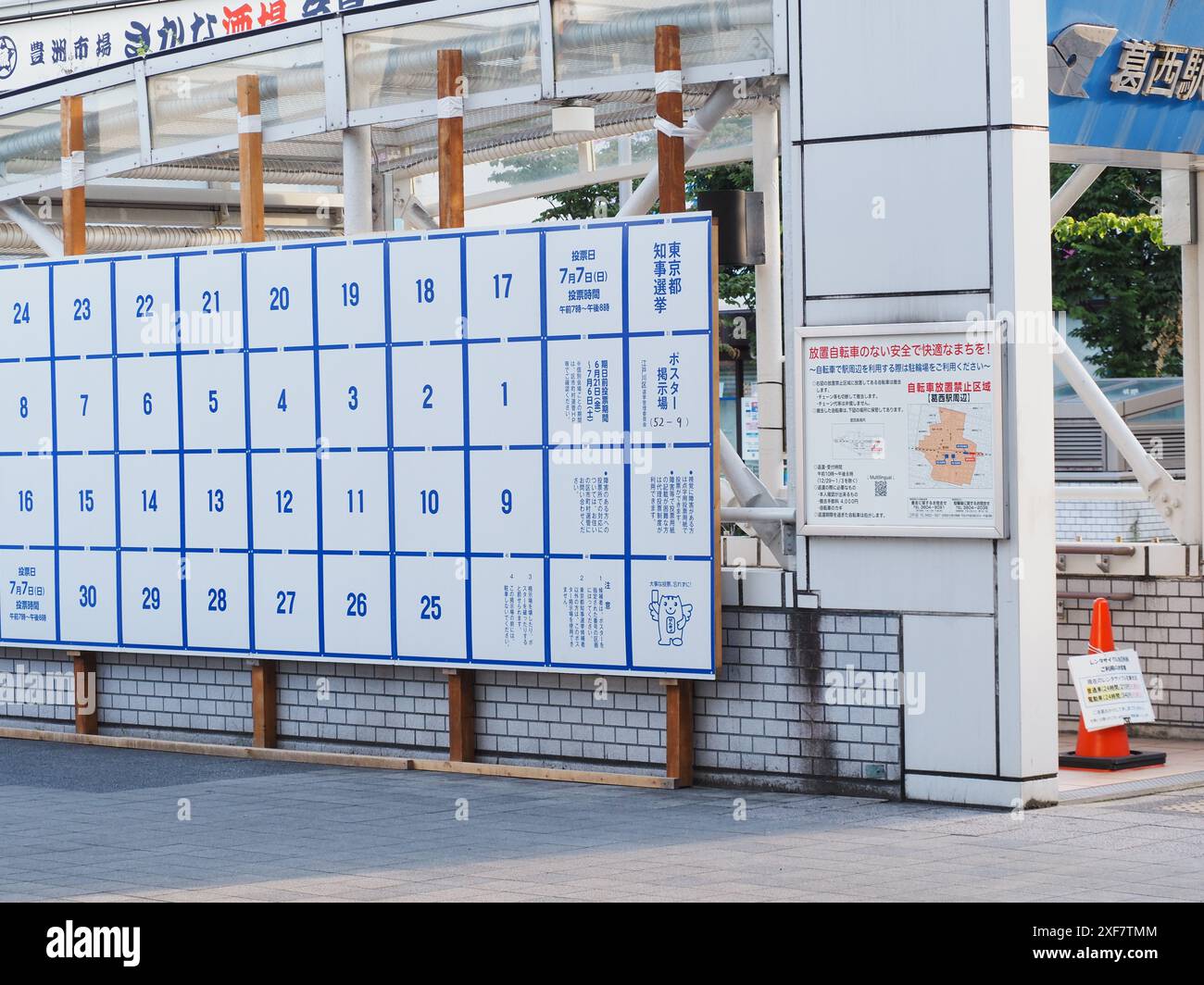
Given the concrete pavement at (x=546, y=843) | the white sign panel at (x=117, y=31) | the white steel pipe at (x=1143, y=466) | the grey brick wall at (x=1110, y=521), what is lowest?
the concrete pavement at (x=546, y=843)

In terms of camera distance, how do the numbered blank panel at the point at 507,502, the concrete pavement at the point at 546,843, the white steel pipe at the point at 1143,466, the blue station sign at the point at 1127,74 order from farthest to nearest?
the white steel pipe at the point at 1143,466 → the numbered blank panel at the point at 507,502 → the blue station sign at the point at 1127,74 → the concrete pavement at the point at 546,843

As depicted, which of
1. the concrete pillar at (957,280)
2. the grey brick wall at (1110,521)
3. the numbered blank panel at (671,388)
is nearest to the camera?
the concrete pillar at (957,280)

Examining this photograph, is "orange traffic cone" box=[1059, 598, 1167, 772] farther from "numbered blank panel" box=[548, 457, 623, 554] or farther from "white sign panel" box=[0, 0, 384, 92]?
"white sign panel" box=[0, 0, 384, 92]

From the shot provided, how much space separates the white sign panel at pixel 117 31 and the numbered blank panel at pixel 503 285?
561 inches

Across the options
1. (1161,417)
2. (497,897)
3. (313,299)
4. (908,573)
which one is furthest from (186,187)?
(1161,417)

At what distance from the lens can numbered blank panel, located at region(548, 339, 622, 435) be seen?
11.5 m

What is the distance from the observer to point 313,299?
12750mm

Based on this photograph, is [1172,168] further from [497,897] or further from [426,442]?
[497,897]

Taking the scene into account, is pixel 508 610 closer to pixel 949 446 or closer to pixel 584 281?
pixel 584 281

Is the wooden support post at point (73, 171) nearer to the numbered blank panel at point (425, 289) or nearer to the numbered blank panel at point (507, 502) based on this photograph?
the numbered blank panel at point (425, 289)

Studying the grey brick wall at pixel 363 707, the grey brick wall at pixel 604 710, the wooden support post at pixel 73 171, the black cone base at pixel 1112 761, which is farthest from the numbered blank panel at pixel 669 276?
the wooden support post at pixel 73 171

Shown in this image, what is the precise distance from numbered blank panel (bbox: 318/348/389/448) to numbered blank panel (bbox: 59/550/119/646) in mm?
2117

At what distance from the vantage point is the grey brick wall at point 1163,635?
13.3m

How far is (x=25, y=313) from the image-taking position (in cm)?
1430
